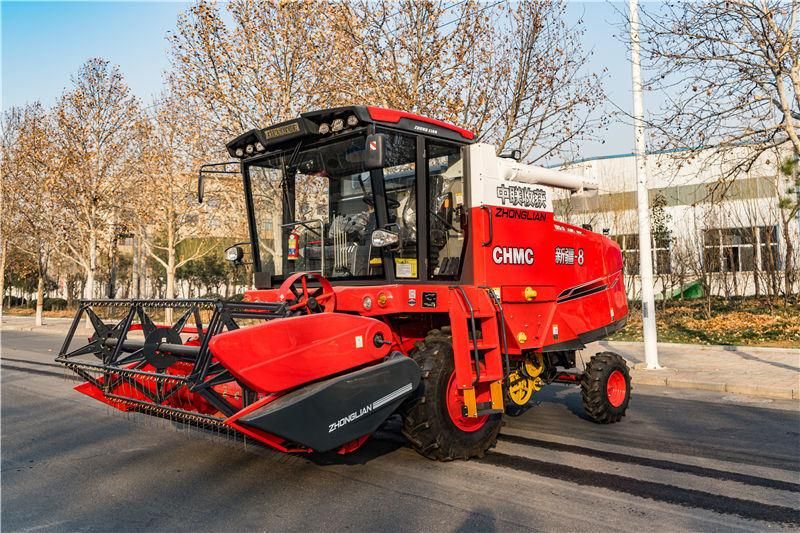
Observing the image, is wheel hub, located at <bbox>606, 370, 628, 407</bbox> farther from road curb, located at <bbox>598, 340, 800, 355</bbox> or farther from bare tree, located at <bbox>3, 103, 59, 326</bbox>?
bare tree, located at <bbox>3, 103, 59, 326</bbox>

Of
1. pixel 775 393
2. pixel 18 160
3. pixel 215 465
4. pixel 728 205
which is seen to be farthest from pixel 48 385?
pixel 728 205

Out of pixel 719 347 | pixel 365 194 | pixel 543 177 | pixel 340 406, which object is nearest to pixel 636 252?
pixel 719 347

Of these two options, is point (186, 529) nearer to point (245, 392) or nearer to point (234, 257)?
point (245, 392)

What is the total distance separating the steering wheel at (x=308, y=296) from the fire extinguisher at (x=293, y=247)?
0.80 m

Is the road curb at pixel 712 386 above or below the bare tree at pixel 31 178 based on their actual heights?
below

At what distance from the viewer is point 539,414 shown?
27.6 feet

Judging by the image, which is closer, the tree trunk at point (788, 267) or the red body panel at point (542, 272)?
the red body panel at point (542, 272)

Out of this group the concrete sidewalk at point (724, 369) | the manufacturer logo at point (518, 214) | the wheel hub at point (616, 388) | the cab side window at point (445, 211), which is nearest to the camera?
the cab side window at point (445, 211)

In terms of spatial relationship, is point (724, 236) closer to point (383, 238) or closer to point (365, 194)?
point (365, 194)

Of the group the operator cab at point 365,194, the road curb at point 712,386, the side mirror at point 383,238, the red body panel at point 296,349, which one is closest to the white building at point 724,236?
the road curb at point 712,386

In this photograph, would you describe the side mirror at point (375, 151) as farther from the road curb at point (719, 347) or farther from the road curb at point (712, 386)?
the road curb at point (719, 347)

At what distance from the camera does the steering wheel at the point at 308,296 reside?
549 centimetres

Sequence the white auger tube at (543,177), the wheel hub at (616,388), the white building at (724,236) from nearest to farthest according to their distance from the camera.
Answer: the white auger tube at (543,177) → the wheel hub at (616,388) → the white building at (724,236)

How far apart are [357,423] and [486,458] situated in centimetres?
188
